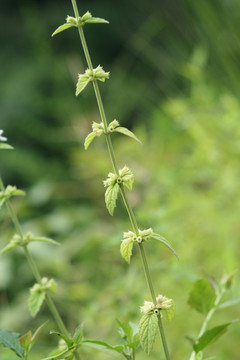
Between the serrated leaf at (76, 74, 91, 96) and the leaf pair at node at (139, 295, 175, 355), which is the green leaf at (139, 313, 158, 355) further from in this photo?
A: the serrated leaf at (76, 74, 91, 96)

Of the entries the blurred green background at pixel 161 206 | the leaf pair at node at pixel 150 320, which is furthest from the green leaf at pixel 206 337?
the blurred green background at pixel 161 206

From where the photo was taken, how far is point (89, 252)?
0.87 metres

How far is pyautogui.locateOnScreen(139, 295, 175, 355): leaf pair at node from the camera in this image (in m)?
0.23

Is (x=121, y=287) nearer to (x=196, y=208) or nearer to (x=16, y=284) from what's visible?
(x=196, y=208)

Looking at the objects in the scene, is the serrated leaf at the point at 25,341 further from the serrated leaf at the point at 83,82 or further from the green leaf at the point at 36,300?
the serrated leaf at the point at 83,82

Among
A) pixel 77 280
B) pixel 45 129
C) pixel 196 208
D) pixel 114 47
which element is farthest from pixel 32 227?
pixel 114 47

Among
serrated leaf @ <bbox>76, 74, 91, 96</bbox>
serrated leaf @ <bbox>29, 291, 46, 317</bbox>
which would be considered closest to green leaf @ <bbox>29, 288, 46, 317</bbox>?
serrated leaf @ <bbox>29, 291, 46, 317</bbox>

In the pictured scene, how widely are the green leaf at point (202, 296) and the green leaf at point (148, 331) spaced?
0.07 metres

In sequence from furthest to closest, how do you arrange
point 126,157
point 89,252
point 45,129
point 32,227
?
1. point 45,129
2. point 126,157
3. point 32,227
4. point 89,252

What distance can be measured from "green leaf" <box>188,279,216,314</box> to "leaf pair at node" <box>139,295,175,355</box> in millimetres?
56

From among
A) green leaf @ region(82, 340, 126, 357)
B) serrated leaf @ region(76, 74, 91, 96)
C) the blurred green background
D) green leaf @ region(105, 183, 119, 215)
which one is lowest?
green leaf @ region(82, 340, 126, 357)

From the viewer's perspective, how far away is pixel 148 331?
0.23 meters

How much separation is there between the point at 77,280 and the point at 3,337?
688 millimetres

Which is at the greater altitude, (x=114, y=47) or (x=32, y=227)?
(x=114, y=47)
